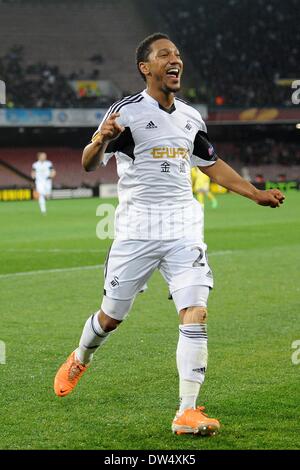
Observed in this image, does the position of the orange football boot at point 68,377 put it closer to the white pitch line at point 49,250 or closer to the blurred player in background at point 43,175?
the white pitch line at point 49,250

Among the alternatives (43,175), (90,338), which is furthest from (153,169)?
(43,175)

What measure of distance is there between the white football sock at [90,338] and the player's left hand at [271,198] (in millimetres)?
1275

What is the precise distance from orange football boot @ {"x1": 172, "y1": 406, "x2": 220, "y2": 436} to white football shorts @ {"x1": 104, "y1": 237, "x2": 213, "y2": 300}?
29.8 inches

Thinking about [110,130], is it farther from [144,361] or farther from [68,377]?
[144,361]

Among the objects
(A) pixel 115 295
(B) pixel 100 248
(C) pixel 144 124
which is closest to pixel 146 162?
(C) pixel 144 124

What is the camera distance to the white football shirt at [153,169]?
18.5 ft

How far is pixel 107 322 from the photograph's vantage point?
19.2ft

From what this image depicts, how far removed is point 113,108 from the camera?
18.4 ft

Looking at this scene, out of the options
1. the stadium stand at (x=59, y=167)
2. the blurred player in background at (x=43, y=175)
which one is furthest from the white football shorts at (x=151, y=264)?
the stadium stand at (x=59, y=167)

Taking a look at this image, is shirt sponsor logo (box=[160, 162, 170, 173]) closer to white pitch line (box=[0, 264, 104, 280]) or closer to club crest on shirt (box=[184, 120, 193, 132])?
club crest on shirt (box=[184, 120, 193, 132])

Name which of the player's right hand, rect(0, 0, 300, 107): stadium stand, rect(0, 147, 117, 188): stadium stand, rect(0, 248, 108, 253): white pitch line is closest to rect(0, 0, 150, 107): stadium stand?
rect(0, 0, 300, 107): stadium stand

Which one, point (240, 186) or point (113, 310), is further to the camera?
point (240, 186)

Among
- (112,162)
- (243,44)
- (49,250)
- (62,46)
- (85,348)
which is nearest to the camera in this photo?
(85,348)

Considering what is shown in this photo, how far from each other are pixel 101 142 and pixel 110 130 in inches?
4.4
